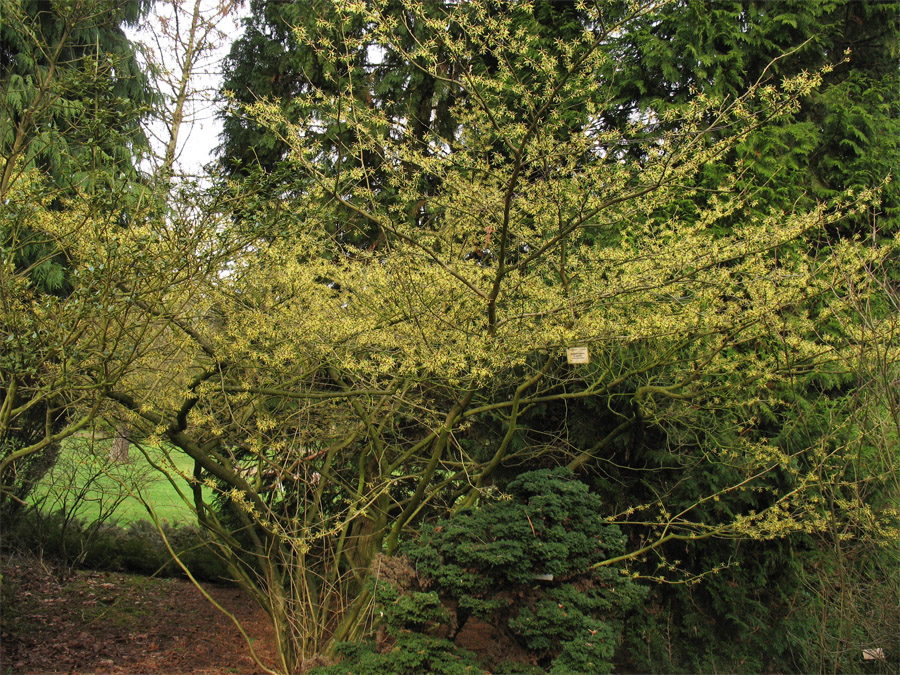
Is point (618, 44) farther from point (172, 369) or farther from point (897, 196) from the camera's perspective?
point (172, 369)

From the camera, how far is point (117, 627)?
5164 millimetres

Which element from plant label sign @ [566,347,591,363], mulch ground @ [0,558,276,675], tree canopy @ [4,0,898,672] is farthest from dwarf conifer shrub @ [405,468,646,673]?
mulch ground @ [0,558,276,675]

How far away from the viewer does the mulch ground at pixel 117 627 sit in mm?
4508

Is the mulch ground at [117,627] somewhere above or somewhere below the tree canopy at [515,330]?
below

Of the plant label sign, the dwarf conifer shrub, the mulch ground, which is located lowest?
the mulch ground

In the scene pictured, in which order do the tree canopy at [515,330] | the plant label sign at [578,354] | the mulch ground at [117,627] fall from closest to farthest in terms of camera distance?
the tree canopy at [515,330] < the plant label sign at [578,354] < the mulch ground at [117,627]

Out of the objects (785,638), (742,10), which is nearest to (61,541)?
(785,638)

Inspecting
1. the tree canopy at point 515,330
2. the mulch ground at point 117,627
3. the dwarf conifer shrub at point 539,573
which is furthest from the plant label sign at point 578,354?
the mulch ground at point 117,627

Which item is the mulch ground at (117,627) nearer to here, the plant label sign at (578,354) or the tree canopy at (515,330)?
the tree canopy at (515,330)

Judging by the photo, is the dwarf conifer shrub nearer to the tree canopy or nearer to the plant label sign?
the tree canopy

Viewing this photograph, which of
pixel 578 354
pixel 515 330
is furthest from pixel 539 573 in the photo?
pixel 515 330

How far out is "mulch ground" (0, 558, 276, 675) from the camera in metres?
4.51

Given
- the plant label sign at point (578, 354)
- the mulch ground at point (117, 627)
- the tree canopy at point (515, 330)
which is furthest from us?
the mulch ground at point (117, 627)

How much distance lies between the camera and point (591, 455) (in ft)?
15.8
